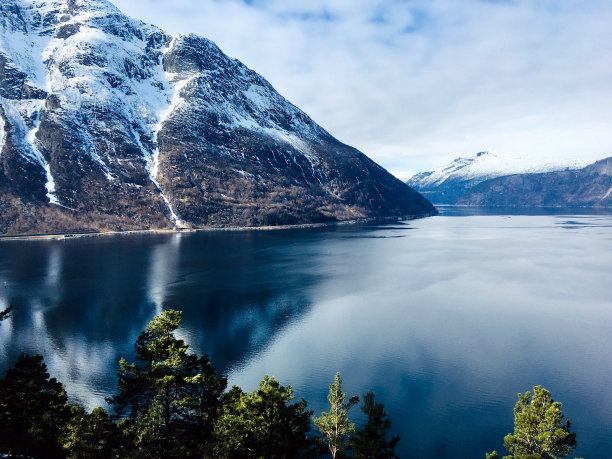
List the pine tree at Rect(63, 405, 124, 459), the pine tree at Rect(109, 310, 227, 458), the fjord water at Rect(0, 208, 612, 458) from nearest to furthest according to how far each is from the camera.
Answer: the pine tree at Rect(63, 405, 124, 459) < the pine tree at Rect(109, 310, 227, 458) < the fjord water at Rect(0, 208, 612, 458)

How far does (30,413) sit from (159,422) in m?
6.48

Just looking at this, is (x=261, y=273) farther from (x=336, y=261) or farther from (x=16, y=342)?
(x=16, y=342)

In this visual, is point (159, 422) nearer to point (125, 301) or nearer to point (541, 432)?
point (541, 432)

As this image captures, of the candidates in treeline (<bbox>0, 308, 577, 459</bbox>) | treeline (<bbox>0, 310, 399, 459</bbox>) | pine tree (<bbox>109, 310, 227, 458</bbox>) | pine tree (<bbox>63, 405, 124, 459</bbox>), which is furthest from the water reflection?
pine tree (<bbox>109, 310, 227, 458</bbox>)

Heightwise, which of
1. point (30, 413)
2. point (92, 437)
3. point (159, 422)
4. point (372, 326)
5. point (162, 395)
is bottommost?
point (372, 326)

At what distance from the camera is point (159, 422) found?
20797 mm

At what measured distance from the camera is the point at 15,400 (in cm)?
1883

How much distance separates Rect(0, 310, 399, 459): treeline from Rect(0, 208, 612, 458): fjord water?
14.8 meters

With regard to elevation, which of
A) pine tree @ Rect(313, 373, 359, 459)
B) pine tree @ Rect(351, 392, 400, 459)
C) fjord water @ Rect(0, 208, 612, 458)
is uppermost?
pine tree @ Rect(351, 392, 400, 459)

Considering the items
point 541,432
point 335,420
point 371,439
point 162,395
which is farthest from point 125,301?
point 541,432

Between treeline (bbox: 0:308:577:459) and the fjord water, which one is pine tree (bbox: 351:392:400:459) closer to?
treeline (bbox: 0:308:577:459)

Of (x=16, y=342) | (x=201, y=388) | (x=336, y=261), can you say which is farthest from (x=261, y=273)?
(x=201, y=388)

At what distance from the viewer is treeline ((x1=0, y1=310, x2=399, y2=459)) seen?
61.8 ft

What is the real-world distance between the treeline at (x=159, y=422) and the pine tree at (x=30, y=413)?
4cm
